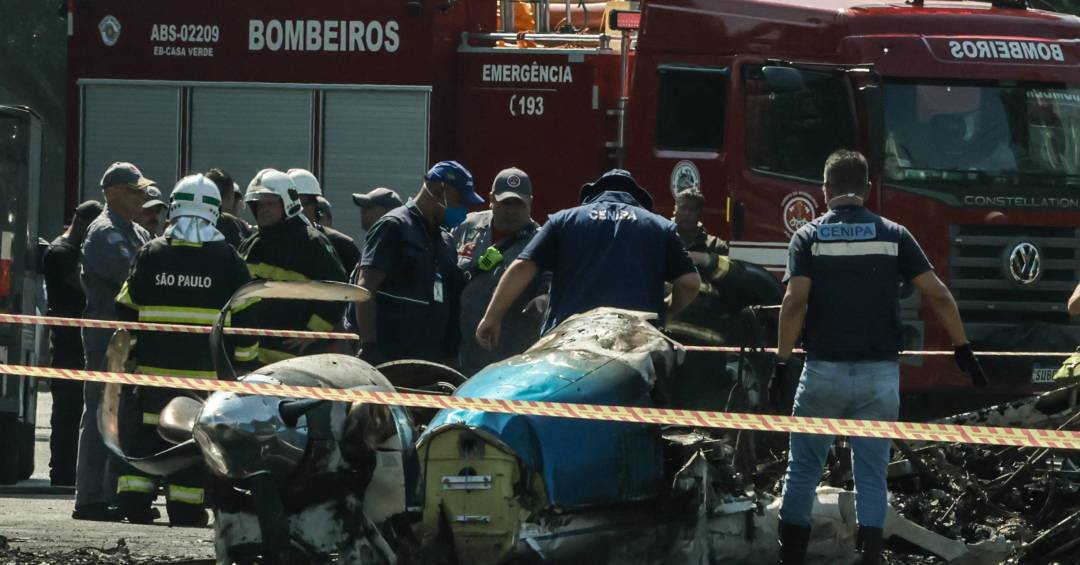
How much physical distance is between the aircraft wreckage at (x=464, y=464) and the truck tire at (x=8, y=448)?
441 centimetres

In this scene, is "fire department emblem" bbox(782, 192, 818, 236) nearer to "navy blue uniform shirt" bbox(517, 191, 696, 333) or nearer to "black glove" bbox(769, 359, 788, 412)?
"black glove" bbox(769, 359, 788, 412)

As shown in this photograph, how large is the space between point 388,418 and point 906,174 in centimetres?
665

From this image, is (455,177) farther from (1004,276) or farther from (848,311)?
(1004,276)

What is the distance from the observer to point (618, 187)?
8484 mm

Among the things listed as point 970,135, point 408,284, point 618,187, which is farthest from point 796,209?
point 618,187

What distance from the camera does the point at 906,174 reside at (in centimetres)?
1213

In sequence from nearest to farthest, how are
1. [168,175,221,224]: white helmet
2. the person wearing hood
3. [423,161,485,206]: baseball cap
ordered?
[168,175,221,224]: white helmet, the person wearing hood, [423,161,485,206]: baseball cap

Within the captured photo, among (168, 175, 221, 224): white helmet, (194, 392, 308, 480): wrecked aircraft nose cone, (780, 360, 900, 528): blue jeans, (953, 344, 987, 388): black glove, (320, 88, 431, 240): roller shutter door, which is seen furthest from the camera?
(320, 88, 431, 240): roller shutter door

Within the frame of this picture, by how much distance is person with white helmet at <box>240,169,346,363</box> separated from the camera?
31.3 feet

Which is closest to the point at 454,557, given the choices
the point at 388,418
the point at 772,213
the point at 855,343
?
the point at 388,418

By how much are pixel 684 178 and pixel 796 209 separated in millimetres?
753

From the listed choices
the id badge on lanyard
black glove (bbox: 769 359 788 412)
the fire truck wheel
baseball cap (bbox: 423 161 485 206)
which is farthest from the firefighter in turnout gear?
the fire truck wheel

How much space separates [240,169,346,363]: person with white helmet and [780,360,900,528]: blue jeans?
8.89ft

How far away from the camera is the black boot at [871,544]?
772 centimetres
